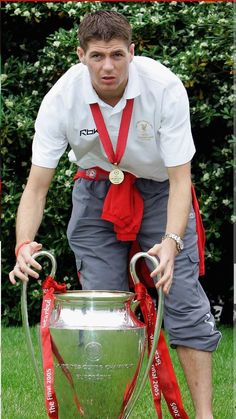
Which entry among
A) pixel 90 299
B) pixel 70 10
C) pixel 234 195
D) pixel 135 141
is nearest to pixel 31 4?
pixel 70 10

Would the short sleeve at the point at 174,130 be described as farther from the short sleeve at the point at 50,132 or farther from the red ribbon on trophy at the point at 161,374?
the red ribbon on trophy at the point at 161,374

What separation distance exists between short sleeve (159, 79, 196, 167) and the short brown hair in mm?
270

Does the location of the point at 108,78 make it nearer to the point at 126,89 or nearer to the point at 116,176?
the point at 126,89

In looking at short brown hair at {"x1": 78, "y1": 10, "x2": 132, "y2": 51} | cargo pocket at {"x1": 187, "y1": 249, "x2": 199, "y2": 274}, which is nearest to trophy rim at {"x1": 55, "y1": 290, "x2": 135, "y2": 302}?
cargo pocket at {"x1": 187, "y1": 249, "x2": 199, "y2": 274}

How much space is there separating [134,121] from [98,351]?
2.96 feet

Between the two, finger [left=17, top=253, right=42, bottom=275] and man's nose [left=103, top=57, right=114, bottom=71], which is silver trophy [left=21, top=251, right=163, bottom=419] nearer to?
finger [left=17, top=253, right=42, bottom=275]

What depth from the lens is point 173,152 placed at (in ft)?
12.2

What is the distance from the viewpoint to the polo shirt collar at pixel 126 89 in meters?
3.72

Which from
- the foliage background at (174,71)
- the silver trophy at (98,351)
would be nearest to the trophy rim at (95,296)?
the silver trophy at (98,351)

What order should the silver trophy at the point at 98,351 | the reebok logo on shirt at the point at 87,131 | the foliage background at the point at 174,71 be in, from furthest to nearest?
the foliage background at the point at 174,71, the reebok logo on shirt at the point at 87,131, the silver trophy at the point at 98,351

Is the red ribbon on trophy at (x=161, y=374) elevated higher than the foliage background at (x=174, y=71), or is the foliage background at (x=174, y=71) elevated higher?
the foliage background at (x=174, y=71)

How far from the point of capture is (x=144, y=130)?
3.78m

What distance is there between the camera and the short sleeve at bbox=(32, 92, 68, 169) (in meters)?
3.80

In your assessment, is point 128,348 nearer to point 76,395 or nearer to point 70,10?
point 76,395
